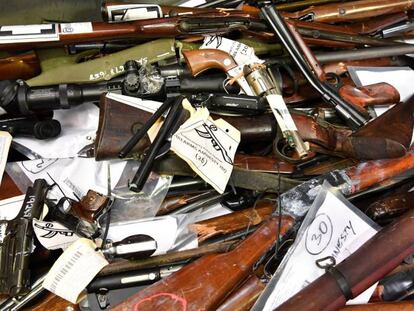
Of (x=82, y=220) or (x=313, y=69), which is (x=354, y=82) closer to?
(x=313, y=69)

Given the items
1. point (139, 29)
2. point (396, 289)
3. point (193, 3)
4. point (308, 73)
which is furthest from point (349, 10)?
point (396, 289)

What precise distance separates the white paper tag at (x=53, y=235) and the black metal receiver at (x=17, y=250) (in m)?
0.02

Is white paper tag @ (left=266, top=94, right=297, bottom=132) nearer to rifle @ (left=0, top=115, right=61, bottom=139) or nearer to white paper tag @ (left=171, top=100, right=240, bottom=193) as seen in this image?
white paper tag @ (left=171, top=100, right=240, bottom=193)

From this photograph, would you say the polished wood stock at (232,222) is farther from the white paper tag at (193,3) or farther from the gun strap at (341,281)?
the white paper tag at (193,3)

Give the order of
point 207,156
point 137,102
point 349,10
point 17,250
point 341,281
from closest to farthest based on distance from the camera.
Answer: point 341,281
point 17,250
point 207,156
point 137,102
point 349,10

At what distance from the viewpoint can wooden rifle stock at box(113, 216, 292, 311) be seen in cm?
93

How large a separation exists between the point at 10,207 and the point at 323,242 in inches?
27.4

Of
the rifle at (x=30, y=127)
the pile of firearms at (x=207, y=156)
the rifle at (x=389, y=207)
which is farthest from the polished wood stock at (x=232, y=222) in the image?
the rifle at (x=30, y=127)

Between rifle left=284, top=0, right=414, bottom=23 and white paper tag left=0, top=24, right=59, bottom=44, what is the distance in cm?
70

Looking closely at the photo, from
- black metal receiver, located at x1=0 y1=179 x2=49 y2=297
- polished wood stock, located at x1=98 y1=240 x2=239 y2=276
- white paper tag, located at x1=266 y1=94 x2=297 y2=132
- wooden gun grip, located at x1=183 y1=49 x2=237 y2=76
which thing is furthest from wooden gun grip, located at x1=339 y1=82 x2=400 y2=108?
black metal receiver, located at x1=0 y1=179 x2=49 y2=297

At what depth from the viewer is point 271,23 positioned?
1.43 metres

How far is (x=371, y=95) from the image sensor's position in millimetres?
1343

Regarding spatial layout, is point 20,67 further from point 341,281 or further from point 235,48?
point 341,281

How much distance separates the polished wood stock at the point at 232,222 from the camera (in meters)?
1.15
